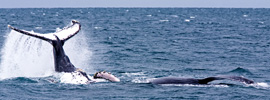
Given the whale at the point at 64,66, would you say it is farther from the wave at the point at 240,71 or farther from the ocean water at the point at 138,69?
the wave at the point at 240,71

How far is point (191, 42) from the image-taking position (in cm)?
3753

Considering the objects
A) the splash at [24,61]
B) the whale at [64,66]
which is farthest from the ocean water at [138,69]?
the whale at [64,66]

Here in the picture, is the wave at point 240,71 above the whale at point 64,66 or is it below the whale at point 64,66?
below

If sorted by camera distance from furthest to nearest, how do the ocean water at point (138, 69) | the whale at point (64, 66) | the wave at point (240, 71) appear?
the wave at point (240, 71), the whale at point (64, 66), the ocean water at point (138, 69)

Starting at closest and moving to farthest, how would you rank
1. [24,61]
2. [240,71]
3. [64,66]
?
[64,66] → [24,61] → [240,71]

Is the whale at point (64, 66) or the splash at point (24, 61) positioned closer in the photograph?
the whale at point (64, 66)

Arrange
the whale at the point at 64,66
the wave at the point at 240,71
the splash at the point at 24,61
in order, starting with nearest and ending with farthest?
the whale at the point at 64,66 → the splash at the point at 24,61 → the wave at the point at 240,71

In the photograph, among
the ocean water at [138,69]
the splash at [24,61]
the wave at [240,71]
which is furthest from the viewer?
the wave at [240,71]

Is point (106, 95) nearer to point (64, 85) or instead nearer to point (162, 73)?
point (64, 85)

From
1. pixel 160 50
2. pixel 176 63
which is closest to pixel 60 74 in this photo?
pixel 176 63

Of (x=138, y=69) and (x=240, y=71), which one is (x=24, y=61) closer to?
(x=138, y=69)

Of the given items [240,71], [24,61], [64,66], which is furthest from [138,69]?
[64,66]

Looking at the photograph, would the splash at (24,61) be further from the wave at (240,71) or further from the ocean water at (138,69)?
the wave at (240,71)

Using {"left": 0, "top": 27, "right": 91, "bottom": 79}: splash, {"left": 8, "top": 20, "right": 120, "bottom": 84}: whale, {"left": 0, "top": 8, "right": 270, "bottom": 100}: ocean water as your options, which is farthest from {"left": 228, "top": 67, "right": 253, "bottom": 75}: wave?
{"left": 0, "top": 27, "right": 91, "bottom": 79}: splash
